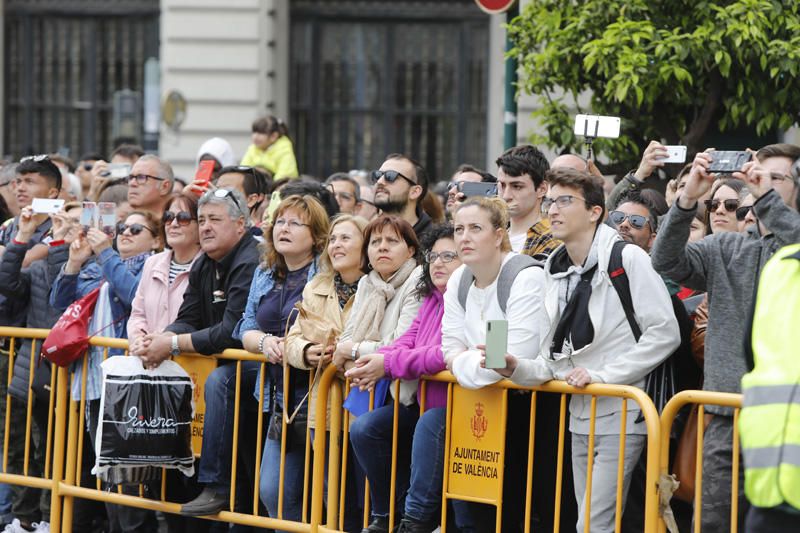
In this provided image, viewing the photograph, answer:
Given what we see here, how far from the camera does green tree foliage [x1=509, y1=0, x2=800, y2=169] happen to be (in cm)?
889

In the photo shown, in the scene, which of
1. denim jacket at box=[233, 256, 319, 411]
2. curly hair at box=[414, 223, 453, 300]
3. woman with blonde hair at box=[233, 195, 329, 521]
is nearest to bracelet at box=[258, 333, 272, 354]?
woman with blonde hair at box=[233, 195, 329, 521]

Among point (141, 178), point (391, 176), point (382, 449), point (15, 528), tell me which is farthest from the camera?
point (141, 178)

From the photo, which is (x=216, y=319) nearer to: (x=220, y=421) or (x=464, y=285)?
(x=220, y=421)

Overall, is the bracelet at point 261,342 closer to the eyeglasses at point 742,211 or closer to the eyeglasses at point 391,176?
the eyeglasses at point 391,176

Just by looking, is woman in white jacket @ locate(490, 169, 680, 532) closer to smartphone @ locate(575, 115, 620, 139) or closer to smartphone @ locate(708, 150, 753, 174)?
smartphone @ locate(708, 150, 753, 174)

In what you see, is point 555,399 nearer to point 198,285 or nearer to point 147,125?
point 198,285

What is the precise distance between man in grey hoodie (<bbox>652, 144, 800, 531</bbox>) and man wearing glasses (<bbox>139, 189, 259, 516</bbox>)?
2.72m

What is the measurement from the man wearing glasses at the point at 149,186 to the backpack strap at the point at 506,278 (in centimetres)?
322

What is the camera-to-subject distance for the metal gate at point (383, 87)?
20328 mm

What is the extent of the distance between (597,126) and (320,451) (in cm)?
223

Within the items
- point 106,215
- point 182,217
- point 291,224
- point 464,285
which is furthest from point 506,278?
point 106,215

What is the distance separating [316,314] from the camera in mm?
7758

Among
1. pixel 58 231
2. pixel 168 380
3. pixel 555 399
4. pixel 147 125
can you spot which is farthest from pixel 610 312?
pixel 147 125

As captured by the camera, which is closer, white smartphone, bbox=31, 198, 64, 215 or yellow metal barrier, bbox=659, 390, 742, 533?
yellow metal barrier, bbox=659, 390, 742, 533
